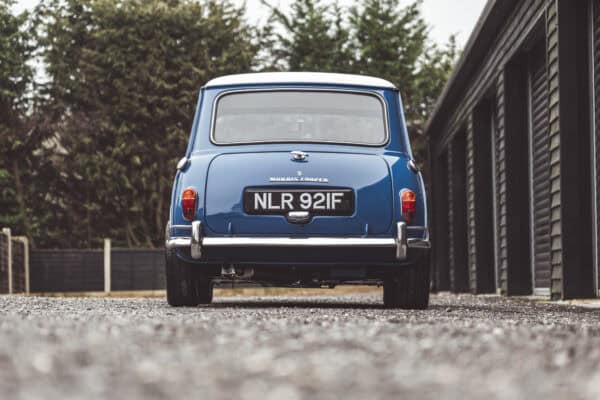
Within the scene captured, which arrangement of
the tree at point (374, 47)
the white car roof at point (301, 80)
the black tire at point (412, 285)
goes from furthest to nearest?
the tree at point (374, 47), the white car roof at point (301, 80), the black tire at point (412, 285)

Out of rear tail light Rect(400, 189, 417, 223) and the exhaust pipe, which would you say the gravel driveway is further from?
the exhaust pipe

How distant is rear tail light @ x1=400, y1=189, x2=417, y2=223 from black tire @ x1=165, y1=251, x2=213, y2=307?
5.00ft

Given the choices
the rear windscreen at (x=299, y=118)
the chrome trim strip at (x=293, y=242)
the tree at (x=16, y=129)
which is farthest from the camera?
the tree at (x=16, y=129)

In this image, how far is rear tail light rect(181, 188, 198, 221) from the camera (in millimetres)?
7152

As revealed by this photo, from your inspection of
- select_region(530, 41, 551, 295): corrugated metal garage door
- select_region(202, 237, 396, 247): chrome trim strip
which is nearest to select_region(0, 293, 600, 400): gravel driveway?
select_region(202, 237, 396, 247): chrome trim strip

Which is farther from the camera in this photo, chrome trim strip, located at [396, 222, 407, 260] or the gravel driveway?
chrome trim strip, located at [396, 222, 407, 260]

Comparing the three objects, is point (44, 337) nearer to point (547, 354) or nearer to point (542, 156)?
point (547, 354)

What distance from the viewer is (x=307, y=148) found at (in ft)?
24.4

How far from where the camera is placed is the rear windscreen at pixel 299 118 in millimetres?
7637

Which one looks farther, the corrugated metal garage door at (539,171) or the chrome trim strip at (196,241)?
the corrugated metal garage door at (539,171)

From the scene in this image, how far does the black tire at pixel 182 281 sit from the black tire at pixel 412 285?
1.39 meters

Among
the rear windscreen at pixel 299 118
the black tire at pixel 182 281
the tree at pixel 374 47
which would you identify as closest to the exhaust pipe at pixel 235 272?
the black tire at pixel 182 281

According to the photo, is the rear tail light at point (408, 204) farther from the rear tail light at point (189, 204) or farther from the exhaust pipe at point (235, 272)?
the rear tail light at point (189, 204)

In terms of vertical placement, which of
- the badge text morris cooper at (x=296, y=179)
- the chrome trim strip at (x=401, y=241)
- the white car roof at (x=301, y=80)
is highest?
the white car roof at (x=301, y=80)
